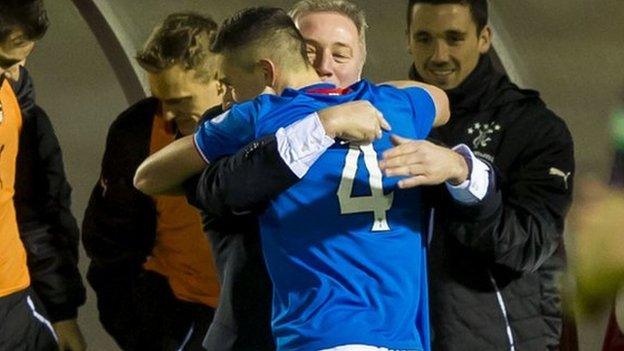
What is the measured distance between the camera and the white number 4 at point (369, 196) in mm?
4004

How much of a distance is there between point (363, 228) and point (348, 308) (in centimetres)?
20

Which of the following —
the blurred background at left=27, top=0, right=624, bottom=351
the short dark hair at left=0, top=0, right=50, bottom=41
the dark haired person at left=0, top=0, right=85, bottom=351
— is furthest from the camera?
the blurred background at left=27, top=0, right=624, bottom=351

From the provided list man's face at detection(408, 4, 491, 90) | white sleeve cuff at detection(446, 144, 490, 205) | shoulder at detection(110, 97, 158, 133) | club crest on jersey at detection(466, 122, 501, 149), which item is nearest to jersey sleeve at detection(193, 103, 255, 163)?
white sleeve cuff at detection(446, 144, 490, 205)

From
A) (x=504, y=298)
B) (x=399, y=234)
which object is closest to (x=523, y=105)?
(x=504, y=298)

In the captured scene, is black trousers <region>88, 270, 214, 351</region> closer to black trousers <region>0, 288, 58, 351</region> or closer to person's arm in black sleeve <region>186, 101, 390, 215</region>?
black trousers <region>0, 288, 58, 351</region>

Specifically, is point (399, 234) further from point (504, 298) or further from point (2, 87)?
point (2, 87)

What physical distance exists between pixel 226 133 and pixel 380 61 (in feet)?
10.4

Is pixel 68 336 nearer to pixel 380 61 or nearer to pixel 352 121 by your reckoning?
pixel 380 61

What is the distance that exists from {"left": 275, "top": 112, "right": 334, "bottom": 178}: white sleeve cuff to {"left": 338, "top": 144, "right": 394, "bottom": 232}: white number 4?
9cm

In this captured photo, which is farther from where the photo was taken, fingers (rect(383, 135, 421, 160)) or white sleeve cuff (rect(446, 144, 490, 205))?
white sleeve cuff (rect(446, 144, 490, 205))

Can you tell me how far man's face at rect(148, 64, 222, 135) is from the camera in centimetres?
550

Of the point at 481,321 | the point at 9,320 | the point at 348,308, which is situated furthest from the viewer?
the point at 9,320

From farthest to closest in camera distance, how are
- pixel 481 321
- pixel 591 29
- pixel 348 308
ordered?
pixel 591 29 → pixel 481 321 → pixel 348 308

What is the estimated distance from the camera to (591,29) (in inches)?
263
